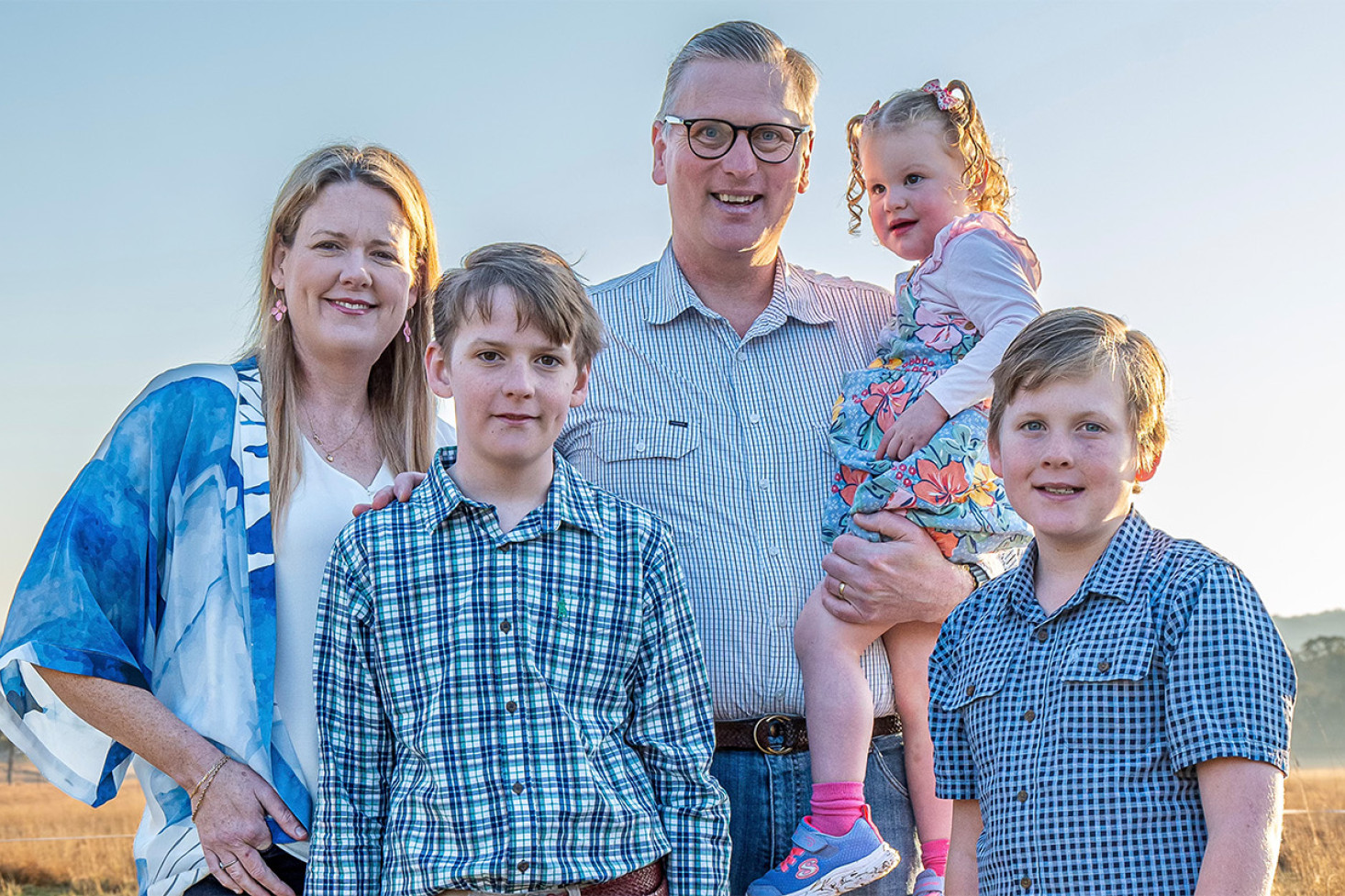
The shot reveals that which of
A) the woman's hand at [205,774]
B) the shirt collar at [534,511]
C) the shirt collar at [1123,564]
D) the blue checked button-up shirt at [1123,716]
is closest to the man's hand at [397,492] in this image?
the shirt collar at [534,511]

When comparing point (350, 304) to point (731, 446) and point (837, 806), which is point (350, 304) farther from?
point (837, 806)

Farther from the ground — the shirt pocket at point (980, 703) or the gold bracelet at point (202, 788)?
the shirt pocket at point (980, 703)

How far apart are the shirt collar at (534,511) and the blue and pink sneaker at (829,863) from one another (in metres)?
0.87

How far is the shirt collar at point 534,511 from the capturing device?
263 centimetres

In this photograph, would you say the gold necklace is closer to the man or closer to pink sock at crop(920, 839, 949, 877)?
the man

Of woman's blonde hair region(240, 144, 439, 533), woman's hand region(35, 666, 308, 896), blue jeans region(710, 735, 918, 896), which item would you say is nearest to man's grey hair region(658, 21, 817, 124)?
woman's blonde hair region(240, 144, 439, 533)

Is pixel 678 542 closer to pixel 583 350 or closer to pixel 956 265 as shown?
pixel 583 350

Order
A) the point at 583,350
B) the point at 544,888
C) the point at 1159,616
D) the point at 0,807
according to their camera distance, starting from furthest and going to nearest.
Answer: the point at 0,807, the point at 583,350, the point at 544,888, the point at 1159,616

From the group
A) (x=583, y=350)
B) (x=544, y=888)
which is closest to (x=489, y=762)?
(x=544, y=888)

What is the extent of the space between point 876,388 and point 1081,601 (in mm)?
997

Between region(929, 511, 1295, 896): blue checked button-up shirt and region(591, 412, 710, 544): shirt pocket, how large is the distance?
870mm

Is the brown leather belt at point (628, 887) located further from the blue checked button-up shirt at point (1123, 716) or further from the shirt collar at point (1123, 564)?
the shirt collar at point (1123, 564)

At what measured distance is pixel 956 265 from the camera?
3248mm

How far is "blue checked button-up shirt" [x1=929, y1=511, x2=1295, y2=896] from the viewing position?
213cm
